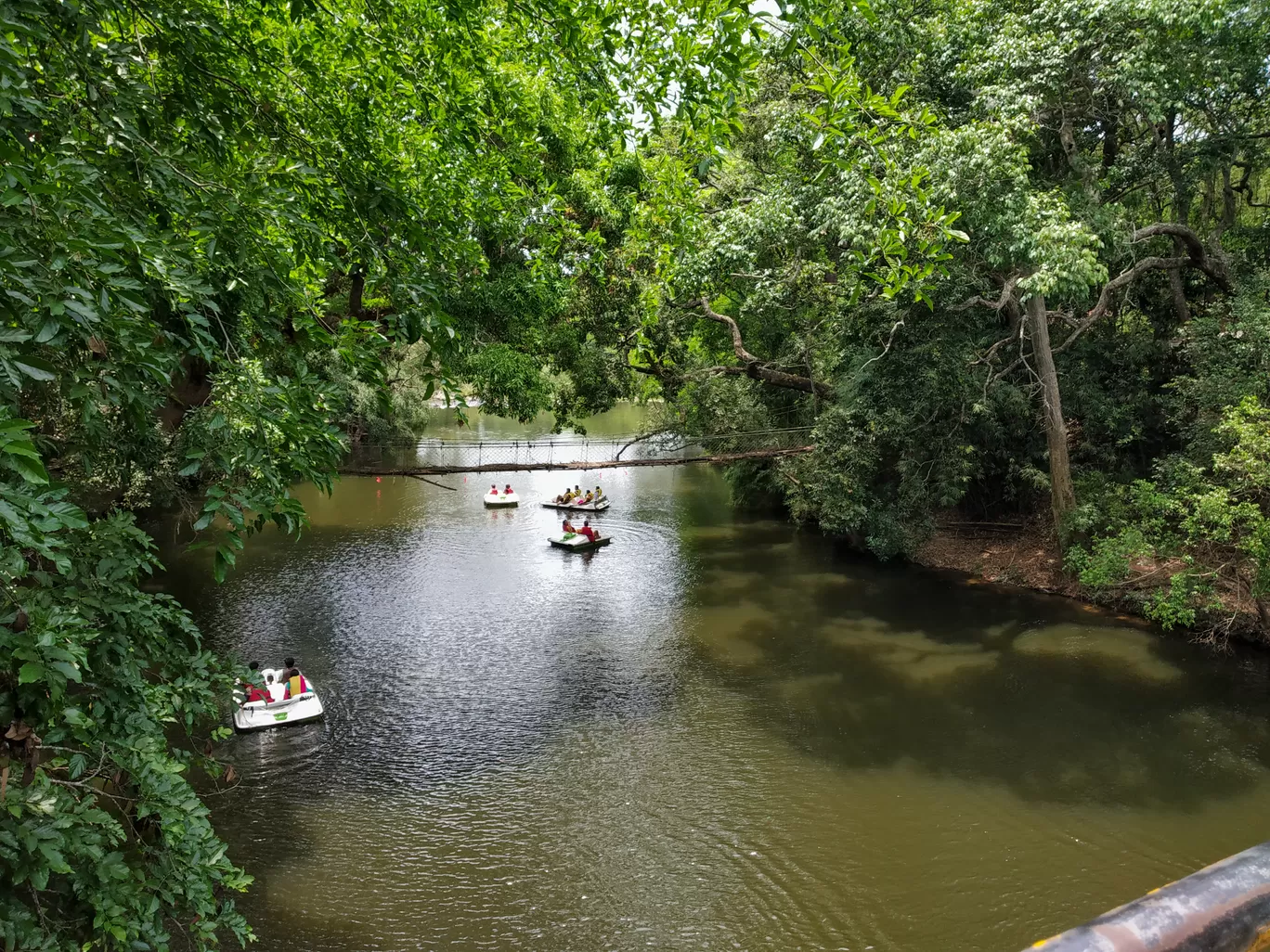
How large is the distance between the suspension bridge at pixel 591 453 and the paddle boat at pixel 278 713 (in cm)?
295

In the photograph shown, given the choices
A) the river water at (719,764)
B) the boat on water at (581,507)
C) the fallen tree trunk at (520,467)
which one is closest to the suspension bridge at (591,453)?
the fallen tree trunk at (520,467)

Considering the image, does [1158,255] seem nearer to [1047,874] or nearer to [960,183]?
[960,183]

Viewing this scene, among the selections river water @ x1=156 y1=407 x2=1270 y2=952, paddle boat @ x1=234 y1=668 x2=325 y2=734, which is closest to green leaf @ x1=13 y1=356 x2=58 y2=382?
river water @ x1=156 y1=407 x2=1270 y2=952

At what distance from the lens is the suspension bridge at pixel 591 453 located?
12031mm

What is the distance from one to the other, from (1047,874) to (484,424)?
35.5 m

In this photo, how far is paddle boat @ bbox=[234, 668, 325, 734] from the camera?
380 inches

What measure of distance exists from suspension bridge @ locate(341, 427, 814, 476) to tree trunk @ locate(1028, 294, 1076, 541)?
4278 millimetres

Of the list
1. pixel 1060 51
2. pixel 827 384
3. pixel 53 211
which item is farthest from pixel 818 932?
pixel 827 384

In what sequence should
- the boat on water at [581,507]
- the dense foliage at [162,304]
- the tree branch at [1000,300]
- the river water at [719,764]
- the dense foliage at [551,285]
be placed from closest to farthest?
the dense foliage at [162,304] → the dense foliage at [551,285] → the river water at [719,764] → the tree branch at [1000,300] → the boat on water at [581,507]

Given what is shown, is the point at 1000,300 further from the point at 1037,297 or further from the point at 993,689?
the point at 993,689

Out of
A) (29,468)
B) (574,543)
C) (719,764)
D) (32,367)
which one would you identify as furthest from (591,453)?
(29,468)

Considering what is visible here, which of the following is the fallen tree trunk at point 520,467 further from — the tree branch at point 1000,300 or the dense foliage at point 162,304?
the dense foliage at point 162,304

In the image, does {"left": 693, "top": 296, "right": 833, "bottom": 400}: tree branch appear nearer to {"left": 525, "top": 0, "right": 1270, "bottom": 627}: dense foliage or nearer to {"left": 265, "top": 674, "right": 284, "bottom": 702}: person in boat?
{"left": 525, "top": 0, "right": 1270, "bottom": 627}: dense foliage

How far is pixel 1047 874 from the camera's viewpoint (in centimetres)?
726
